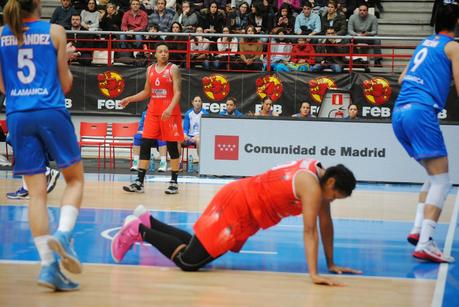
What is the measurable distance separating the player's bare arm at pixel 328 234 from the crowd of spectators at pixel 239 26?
11.3m

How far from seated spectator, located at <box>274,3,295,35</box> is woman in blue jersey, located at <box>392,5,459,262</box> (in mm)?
11325

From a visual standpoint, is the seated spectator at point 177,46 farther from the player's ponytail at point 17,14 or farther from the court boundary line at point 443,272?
the player's ponytail at point 17,14

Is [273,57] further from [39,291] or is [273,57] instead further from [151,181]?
[39,291]

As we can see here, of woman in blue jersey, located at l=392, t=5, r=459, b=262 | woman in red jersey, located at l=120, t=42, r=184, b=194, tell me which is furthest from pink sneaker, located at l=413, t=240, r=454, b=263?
woman in red jersey, located at l=120, t=42, r=184, b=194

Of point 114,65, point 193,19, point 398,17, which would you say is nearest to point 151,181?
point 114,65

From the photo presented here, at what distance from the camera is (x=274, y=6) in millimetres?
19812

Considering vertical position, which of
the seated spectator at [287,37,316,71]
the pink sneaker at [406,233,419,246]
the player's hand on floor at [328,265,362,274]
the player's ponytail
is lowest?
the pink sneaker at [406,233,419,246]

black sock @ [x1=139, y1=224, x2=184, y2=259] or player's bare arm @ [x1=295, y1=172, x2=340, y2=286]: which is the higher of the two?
player's bare arm @ [x1=295, y1=172, x2=340, y2=286]

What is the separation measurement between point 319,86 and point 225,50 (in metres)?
2.39

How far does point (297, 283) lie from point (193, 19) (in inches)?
529

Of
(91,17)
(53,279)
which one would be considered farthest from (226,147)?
(53,279)

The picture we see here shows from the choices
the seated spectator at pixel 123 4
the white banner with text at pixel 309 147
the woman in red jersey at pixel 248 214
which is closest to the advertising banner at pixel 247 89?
the seated spectator at pixel 123 4

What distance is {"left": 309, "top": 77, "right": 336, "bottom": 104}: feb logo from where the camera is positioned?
1688cm

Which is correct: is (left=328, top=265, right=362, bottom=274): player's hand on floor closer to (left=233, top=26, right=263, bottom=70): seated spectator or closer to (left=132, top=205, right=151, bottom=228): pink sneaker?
(left=132, top=205, right=151, bottom=228): pink sneaker
